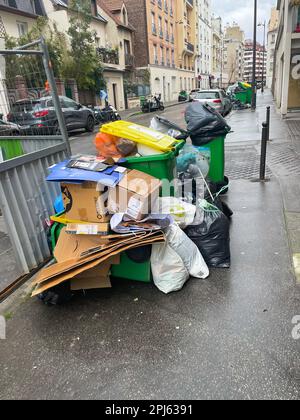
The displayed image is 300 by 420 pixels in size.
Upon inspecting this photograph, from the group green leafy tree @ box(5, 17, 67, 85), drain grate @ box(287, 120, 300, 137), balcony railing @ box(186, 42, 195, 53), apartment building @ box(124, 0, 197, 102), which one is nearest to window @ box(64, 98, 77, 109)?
green leafy tree @ box(5, 17, 67, 85)

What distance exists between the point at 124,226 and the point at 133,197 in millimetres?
273

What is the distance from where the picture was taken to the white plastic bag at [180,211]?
3.07 m

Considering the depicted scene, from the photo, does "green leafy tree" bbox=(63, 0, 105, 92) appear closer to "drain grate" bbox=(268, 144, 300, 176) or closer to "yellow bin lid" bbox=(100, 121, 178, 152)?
"drain grate" bbox=(268, 144, 300, 176)

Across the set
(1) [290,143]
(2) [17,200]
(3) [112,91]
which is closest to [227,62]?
(3) [112,91]

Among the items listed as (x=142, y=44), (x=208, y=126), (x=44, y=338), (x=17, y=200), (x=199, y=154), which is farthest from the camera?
(x=142, y=44)

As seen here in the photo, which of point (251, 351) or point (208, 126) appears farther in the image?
point (208, 126)

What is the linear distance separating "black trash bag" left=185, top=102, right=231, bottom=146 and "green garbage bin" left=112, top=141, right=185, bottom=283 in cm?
99

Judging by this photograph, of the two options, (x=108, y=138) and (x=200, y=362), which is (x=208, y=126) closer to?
(x=108, y=138)

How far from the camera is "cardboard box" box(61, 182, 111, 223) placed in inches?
110

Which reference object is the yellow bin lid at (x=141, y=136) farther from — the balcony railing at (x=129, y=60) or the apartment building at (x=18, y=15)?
the balcony railing at (x=129, y=60)

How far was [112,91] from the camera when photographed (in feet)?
88.9

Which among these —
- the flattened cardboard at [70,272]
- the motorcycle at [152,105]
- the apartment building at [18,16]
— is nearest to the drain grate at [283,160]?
the flattened cardboard at [70,272]

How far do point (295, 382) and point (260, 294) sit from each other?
89 cm

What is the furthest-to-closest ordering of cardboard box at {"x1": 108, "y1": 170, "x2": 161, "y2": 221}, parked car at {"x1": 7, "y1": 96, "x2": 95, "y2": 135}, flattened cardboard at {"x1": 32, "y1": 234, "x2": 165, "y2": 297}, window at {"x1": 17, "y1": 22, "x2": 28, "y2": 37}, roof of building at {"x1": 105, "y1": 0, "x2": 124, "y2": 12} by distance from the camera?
roof of building at {"x1": 105, "y1": 0, "x2": 124, "y2": 12} < window at {"x1": 17, "y1": 22, "x2": 28, "y2": 37} < parked car at {"x1": 7, "y1": 96, "x2": 95, "y2": 135} < cardboard box at {"x1": 108, "y1": 170, "x2": 161, "y2": 221} < flattened cardboard at {"x1": 32, "y1": 234, "x2": 165, "y2": 297}
